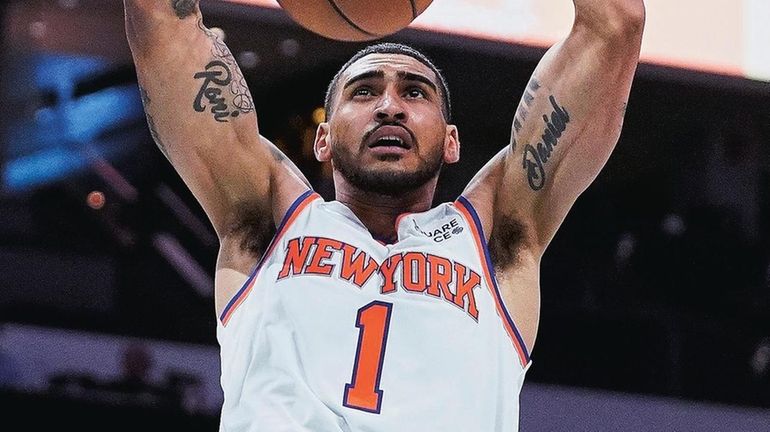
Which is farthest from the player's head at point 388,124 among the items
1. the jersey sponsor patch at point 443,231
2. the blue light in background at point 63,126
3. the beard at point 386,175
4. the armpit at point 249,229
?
the blue light in background at point 63,126

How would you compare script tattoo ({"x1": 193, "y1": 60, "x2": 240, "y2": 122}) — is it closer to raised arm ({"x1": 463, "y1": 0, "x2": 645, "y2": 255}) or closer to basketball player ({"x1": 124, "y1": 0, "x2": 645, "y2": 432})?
basketball player ({"x1": 124, "y1": 0, "x2": 645, "y2": 432})

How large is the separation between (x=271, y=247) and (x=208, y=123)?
30 centimetres

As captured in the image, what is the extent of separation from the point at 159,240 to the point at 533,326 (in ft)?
13.0

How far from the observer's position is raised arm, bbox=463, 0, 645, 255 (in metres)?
2.67

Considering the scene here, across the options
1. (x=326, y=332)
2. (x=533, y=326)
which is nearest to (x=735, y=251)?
(x=533, y=326)

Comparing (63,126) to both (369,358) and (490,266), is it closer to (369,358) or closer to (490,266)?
(490,266)

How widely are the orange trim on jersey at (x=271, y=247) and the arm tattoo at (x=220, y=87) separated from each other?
0.76 ft

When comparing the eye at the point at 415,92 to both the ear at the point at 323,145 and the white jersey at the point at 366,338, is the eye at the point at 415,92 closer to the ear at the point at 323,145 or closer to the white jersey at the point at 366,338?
the ear at the point at 323,145

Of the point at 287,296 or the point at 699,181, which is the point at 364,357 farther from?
the point at 699,181

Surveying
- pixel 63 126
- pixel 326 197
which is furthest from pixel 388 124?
pixel 63 126

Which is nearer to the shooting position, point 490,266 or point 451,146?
point 490,266

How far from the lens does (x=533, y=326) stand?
8.86ft

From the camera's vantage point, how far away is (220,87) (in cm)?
266

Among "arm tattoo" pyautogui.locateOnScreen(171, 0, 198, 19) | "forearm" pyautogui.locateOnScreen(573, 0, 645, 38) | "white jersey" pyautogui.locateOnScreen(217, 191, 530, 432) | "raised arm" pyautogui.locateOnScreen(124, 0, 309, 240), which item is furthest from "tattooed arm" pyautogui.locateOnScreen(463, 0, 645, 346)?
"arm tattoo" pyautogui.locateOnScreen(171, 0, 198, 19)
